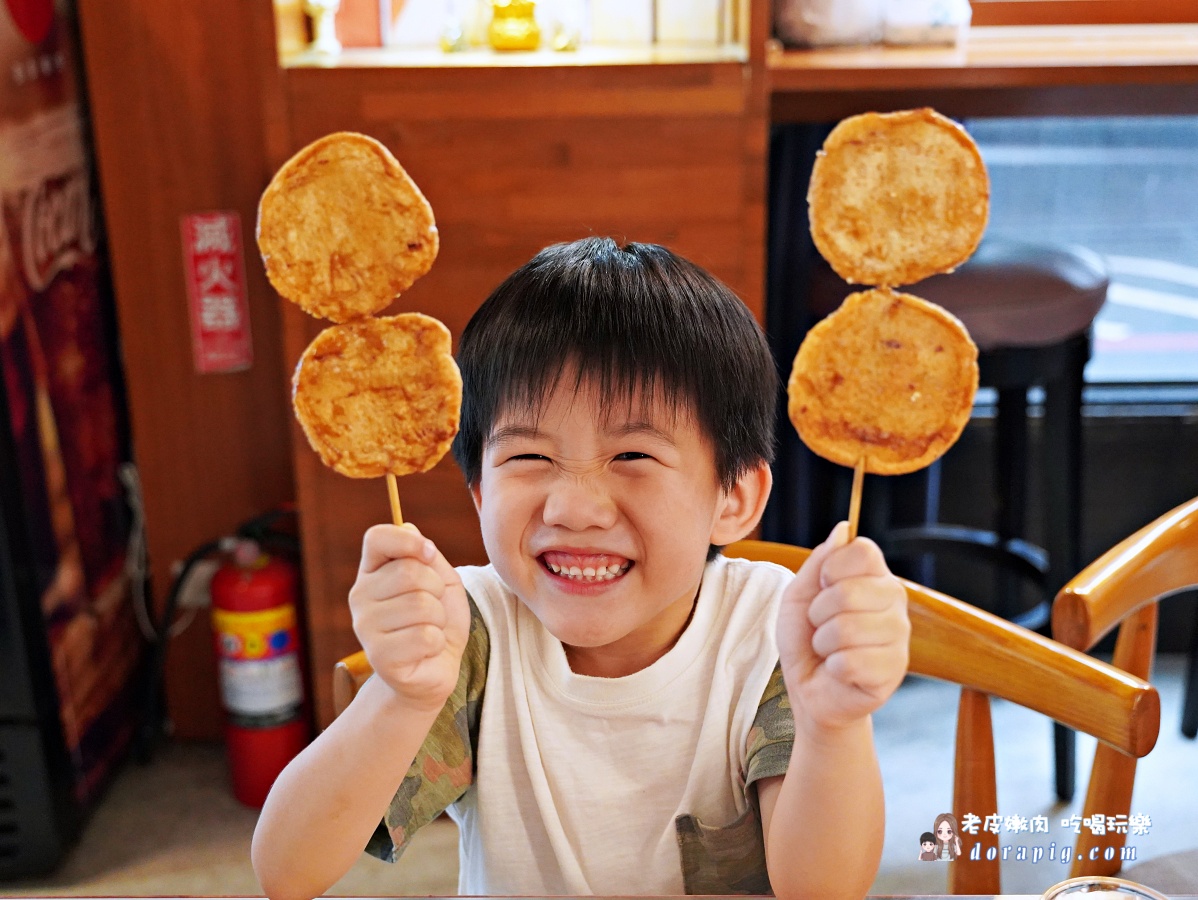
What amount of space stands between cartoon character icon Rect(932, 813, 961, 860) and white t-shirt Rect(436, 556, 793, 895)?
167mm

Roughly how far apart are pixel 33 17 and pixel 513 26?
795 mm

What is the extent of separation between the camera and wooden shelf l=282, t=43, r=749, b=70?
180cm

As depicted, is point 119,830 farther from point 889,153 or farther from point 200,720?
point 889,153

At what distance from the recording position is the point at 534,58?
187 centimetres

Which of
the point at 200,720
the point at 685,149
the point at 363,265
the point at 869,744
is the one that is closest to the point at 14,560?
the point at 200,720

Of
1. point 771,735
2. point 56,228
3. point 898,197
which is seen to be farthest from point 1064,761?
point 56,228

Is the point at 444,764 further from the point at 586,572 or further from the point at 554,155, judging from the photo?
the point at 554,155

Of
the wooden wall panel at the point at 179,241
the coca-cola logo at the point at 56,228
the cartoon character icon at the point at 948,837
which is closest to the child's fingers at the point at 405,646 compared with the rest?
the cartoon character icon at the point at 948,837

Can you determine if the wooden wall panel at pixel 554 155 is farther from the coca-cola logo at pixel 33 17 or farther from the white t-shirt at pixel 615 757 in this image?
the white t-shirt at pixel 615 757

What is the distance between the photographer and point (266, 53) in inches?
70.4

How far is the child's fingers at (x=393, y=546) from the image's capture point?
792 mm

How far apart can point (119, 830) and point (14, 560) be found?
0.59 metres

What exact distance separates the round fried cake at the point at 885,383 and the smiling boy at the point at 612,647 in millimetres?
69

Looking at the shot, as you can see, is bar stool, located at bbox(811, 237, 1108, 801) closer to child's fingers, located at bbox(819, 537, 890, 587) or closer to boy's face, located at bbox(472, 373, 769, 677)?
boy's face, located at bbox(472, 373, 769, 677)
